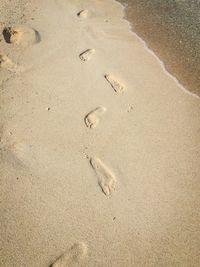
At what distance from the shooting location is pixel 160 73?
11.4ft

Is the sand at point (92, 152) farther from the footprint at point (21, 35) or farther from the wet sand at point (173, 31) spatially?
the wet sand at point (173, 31)

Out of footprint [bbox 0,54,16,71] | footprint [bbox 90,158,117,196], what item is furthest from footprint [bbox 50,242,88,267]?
footprint [bbox 0,54,16,71]

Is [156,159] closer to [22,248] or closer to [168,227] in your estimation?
[168,227]

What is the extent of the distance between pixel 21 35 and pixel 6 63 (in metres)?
0.46

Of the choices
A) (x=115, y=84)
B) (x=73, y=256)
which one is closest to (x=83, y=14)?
(x=115, y=84)

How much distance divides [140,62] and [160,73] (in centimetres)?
24

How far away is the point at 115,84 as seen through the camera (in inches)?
127

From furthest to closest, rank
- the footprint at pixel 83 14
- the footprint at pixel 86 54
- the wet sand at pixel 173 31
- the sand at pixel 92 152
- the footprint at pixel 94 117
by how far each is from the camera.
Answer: the footprint at pixel 83 14 < the wet sand at pixel 173 31 < the footprint at pixel 86 54 < the footprint at pixel 94 117 < the sand at pixel 92 152

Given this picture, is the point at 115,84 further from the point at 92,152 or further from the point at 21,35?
the point at 21,35

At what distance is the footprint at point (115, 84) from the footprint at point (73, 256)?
1.48 meters

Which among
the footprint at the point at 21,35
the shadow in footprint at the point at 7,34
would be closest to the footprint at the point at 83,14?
the footprint at the point at 21,35

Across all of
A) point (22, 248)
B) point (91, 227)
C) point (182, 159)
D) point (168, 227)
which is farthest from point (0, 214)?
point (182, 159)

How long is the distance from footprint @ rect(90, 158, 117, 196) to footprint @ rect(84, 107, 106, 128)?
0.35 m

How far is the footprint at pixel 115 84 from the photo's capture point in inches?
125
